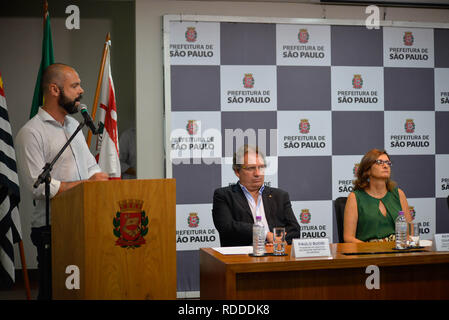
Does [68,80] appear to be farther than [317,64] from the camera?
No

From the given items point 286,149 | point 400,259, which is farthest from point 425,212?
point 400,259

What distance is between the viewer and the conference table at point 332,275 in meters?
2.37

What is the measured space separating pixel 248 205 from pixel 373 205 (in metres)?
0.82

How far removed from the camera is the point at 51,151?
3012mm

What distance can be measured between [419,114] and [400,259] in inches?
114

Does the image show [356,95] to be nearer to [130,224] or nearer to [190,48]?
[190,48]

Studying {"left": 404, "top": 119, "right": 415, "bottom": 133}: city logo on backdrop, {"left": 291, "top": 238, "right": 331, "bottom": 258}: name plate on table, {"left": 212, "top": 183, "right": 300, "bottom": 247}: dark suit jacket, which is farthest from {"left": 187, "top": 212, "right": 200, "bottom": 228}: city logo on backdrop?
{"left": 291, "top": 238, "right": 331, "bottom": 258}: name plate on table

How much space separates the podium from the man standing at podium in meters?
0.68

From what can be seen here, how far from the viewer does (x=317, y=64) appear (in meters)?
4.97

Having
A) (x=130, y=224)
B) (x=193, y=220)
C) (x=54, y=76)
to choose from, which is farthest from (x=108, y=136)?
(x=130, y=224)

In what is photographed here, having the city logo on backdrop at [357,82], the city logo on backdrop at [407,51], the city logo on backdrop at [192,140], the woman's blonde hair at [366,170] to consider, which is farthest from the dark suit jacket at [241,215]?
the city logo on backdrop at [407,51]
